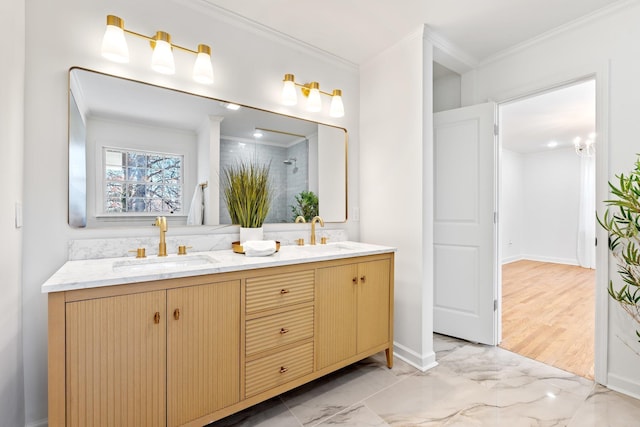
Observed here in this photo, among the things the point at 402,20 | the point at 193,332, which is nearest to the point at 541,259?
the point at 402,20

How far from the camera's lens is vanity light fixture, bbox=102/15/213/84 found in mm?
1527

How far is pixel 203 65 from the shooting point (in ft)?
5.85

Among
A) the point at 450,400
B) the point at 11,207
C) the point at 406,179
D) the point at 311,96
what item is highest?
the point at 311,96

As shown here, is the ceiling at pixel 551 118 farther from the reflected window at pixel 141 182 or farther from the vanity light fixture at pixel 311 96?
the reflected window at pixel 141 182

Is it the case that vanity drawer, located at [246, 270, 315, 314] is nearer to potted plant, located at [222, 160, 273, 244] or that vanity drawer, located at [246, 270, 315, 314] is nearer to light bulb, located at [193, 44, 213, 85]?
potted plant, located at [222, 160, 273, 244]

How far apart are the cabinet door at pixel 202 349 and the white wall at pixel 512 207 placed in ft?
20.2

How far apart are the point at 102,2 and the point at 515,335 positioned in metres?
3.91

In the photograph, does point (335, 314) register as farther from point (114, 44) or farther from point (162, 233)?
point (114, 44)

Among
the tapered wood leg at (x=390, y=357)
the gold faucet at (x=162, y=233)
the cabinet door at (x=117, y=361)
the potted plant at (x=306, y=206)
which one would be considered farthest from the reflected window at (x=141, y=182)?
the tapered wood leg at (x=390, y=357)

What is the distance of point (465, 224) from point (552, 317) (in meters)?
1.63

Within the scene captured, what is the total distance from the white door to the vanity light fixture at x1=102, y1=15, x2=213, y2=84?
6.77 ft

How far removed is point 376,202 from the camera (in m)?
2.58

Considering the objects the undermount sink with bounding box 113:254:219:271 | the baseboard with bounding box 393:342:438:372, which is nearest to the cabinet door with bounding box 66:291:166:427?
the undermount sink with bounding box 113:254:219:271

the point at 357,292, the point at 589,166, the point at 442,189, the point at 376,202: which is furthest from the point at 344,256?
the point at 589,166
